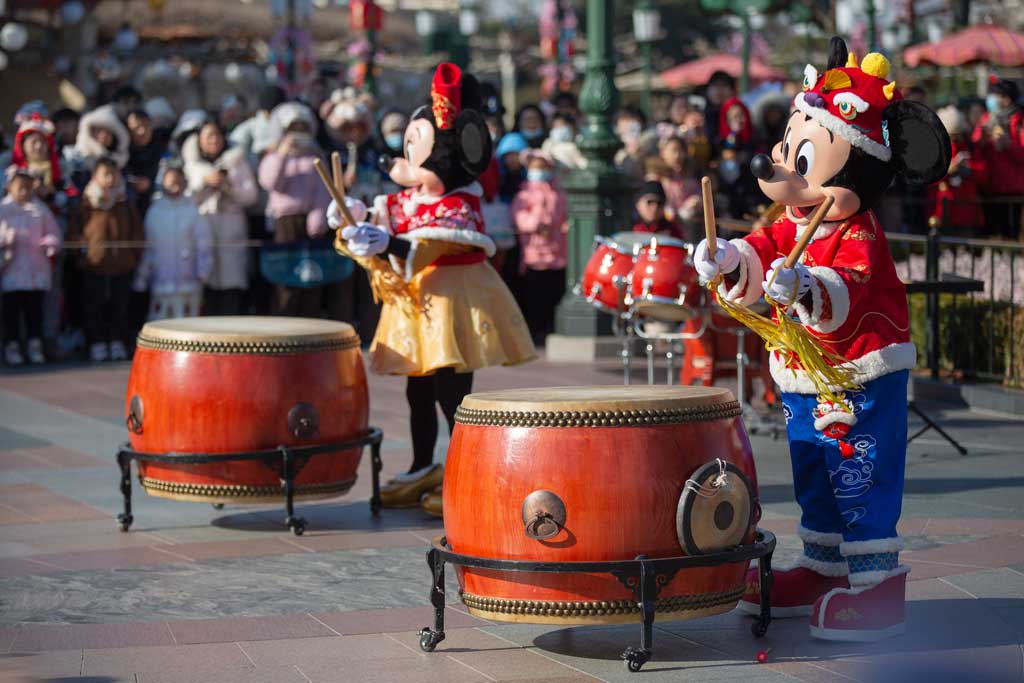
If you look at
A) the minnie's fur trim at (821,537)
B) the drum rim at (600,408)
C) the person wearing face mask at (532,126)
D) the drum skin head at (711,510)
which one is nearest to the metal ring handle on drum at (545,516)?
the drum rim at (600,408)

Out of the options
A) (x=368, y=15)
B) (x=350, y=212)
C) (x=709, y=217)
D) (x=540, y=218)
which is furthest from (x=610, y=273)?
(x=368, y=15)

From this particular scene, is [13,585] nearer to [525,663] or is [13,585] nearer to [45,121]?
[525,663]

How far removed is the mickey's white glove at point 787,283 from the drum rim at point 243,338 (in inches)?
96.9

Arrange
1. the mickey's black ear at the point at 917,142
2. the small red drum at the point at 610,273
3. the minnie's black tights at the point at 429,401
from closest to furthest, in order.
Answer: the mickey's black ear at the point at 917,142 < the minnie's black tights at the point at 429,401 < the small red drum at the point at 610,273

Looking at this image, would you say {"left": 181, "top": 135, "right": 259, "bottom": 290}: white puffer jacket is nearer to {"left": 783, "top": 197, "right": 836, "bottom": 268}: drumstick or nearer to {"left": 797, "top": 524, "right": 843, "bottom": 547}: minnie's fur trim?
{"left": 797, "top": 524, "right": 843, "bottom": 547}: minnie's fur trim

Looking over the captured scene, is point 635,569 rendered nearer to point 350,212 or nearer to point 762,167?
point 762,167

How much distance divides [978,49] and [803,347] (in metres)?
17.3

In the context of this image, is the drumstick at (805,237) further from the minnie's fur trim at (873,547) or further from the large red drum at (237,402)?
the large red drum at (237,402)

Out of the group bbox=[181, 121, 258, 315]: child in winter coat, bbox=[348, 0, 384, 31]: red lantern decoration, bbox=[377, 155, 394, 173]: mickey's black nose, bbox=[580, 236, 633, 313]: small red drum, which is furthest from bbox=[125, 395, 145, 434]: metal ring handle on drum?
bbox=[348, 0, 384, 31]: red lantern decoration

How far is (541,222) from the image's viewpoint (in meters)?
13.8

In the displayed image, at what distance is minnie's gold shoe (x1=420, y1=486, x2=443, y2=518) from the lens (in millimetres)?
7484

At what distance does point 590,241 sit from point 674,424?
8084mm

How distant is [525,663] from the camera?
17.1 feet

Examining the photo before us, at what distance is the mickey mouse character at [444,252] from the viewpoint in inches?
286
